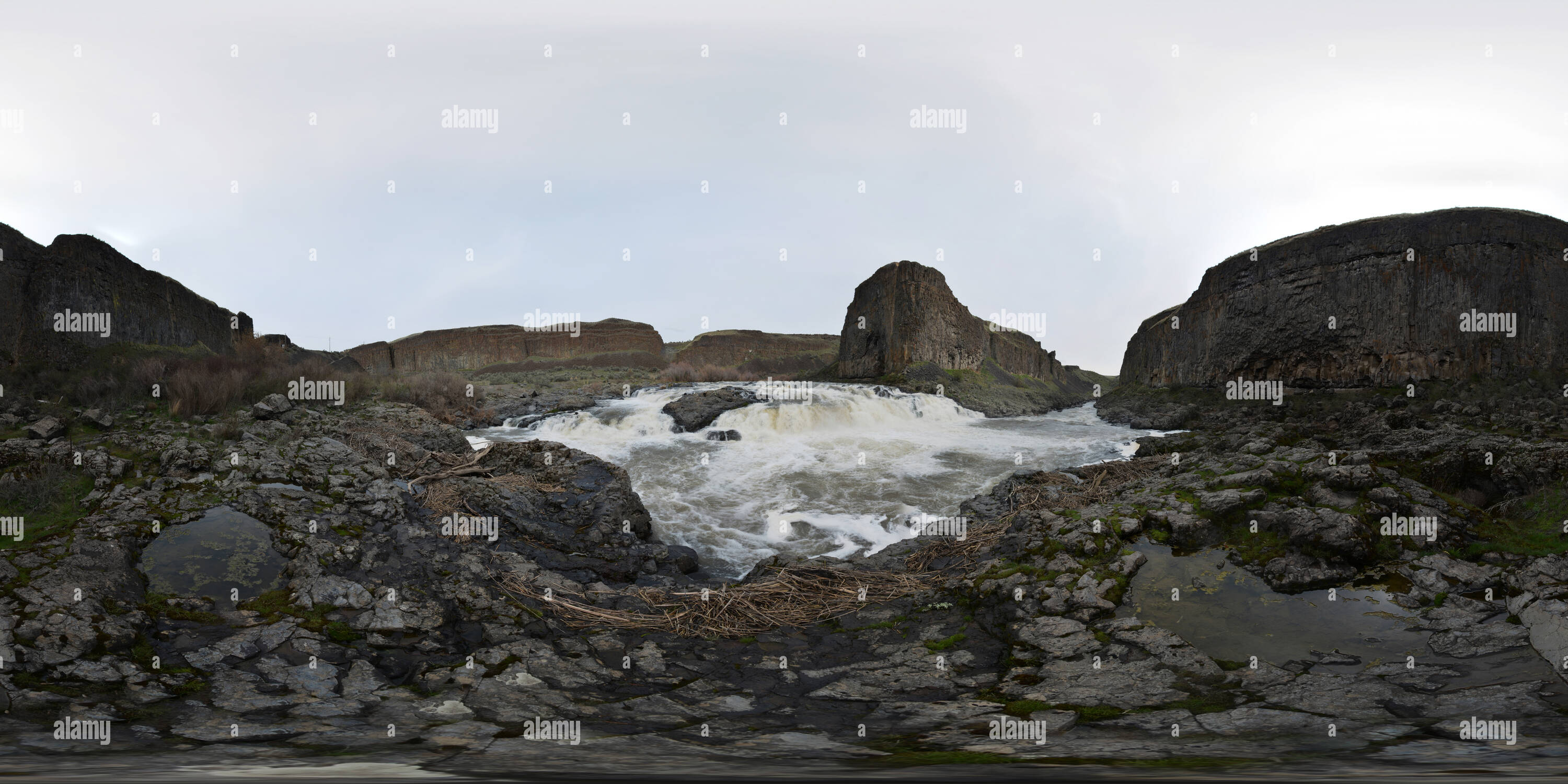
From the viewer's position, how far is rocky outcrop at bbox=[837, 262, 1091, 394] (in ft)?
124

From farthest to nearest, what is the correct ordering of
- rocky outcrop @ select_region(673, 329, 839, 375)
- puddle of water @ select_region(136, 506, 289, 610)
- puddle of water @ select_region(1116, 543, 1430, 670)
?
1. rocky outcrop @ select_region(673, 329, 839, 375)
2. puddle of water @ select_region(136, 506, 289, 610)
3. puddle of water @ select_region(1116, 543, 1430, 670)

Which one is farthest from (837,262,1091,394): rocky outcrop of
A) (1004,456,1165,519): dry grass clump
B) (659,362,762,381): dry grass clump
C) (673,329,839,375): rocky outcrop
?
(1004,456,1165,519): dry grass clump

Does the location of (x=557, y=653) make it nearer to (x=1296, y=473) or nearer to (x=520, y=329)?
(x=1296, y=473)

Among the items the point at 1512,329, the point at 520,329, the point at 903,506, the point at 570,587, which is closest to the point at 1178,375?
the point at 1512,329

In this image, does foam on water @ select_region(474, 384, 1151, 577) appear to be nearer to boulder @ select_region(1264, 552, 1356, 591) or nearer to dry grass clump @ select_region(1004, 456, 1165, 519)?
dry grass clump @ select_region(1004, 456, 1165, 519)

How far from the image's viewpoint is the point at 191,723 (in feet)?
12.2

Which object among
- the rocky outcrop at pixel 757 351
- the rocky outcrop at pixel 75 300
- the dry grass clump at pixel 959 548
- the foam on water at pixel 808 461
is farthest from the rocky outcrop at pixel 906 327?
the rocky outcrop at pixel 75 300

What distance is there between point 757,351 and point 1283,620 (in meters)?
65.2

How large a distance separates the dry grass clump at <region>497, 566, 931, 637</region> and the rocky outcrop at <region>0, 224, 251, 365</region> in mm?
10930

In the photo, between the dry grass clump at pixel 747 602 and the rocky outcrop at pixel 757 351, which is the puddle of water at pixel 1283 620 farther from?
the rocky outcrop at pixel 757 351

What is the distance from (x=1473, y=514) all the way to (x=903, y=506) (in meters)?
7.40

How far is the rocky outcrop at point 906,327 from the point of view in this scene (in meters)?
37.8

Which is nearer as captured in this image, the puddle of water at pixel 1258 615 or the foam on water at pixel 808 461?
the puddle of water at pixel 1258 615

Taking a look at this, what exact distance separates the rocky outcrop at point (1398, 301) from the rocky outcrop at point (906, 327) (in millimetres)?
14746
